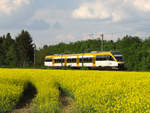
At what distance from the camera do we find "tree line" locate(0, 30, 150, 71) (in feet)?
120

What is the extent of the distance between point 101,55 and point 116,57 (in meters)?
2.44

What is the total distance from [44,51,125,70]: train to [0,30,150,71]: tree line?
4.68m

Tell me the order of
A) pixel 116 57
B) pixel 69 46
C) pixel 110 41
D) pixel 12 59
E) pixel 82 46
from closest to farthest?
pixel 116 57 → pixel 110 41 → pixel 82 46 → pixel 69 46 → pixel 12 59

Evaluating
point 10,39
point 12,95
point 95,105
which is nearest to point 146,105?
point 95,105

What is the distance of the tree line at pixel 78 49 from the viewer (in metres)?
36.7

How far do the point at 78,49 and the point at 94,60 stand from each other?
18.9 metres

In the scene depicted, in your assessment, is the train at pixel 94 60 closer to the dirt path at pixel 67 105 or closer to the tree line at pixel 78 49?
the tree line at pixel 78 49

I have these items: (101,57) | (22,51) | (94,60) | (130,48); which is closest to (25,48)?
(22,51)

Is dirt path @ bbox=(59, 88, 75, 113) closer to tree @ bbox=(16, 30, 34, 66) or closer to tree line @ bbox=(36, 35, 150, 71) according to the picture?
tree line @ bbox=(36, 35, 150, 71)

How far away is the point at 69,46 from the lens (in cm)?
5553

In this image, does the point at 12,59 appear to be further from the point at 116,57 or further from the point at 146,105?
the point at 146,105

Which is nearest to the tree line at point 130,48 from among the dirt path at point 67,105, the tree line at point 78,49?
the tree line at point 78,49

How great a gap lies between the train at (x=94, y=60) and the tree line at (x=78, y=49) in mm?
4682

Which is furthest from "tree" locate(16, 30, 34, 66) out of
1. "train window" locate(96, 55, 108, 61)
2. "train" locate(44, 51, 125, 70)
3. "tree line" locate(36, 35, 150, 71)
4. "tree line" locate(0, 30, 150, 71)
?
"train window" locate(96, 55, 108, 61)
